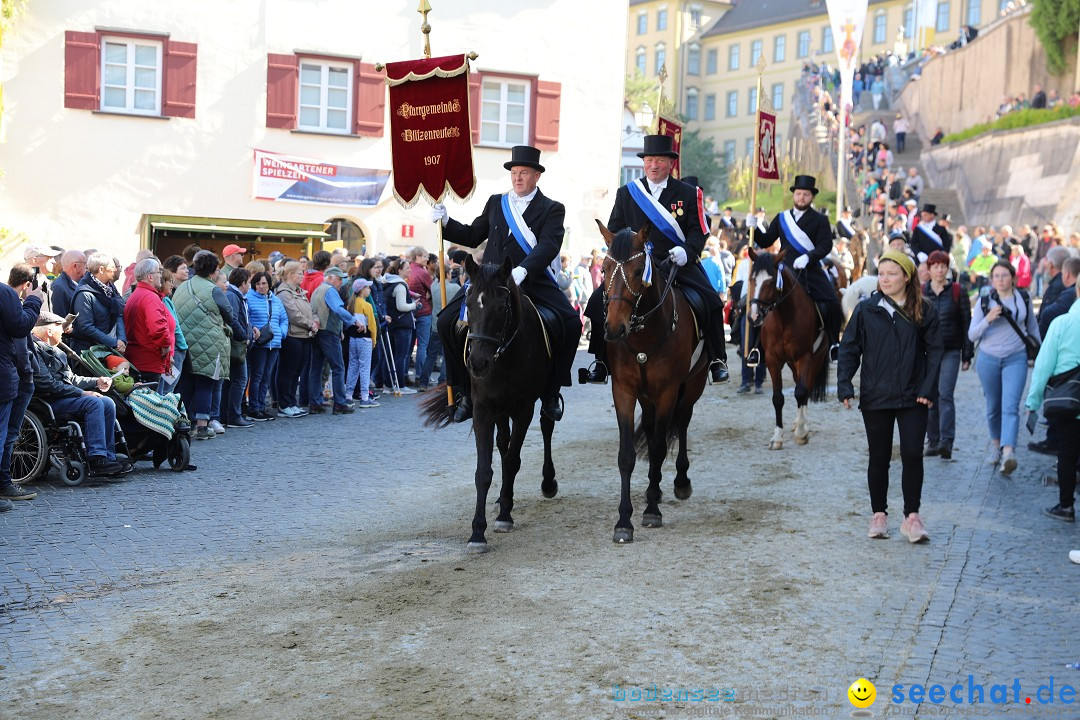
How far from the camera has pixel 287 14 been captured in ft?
93.6

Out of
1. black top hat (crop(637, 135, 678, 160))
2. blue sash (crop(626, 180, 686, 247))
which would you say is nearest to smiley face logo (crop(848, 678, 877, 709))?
blue sash (crop(626, 180, 686, 247))

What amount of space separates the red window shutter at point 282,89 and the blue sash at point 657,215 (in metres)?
19.8

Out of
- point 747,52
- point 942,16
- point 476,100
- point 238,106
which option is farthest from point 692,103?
point 238,106

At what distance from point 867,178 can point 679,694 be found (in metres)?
39.3

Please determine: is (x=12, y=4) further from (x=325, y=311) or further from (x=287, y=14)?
(x=325, y=311)

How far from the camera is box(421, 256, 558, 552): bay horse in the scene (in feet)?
28.2

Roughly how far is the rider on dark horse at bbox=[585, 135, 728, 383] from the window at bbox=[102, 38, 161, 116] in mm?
20218

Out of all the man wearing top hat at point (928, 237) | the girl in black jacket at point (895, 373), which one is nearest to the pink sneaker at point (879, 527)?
the girl in black jacket at point (895, 373)

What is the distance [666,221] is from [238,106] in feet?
66.7

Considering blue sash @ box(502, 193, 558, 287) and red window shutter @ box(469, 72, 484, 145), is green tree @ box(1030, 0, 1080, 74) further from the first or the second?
blue sash @ box(502, 193, 558, 287)

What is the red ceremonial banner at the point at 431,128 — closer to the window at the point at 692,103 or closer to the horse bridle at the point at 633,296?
the horse bridle at the point at 633,296

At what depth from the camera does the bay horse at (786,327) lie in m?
13.7

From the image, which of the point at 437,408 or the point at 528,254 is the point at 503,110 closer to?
the point at 437,408

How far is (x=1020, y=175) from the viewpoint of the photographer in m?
36.1
